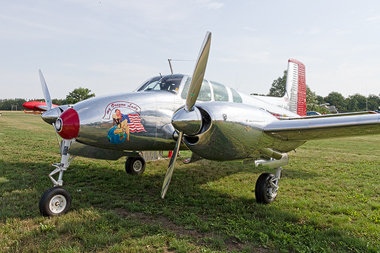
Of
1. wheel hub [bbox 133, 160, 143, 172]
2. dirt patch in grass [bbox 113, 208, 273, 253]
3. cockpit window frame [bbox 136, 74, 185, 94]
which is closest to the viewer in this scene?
dirt patch in grass [bbox 113, 208, 273, 253]

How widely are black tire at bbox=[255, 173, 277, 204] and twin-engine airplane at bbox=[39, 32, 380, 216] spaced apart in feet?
0.07

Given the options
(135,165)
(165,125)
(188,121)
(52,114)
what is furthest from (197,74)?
(135,165)

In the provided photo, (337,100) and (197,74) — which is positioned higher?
(337,100)

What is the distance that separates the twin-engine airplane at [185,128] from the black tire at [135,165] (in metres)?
2.15

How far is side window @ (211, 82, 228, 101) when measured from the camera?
6.73 meters

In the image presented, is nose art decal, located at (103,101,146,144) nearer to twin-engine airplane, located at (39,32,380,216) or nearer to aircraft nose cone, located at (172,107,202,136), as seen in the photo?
twin-engine airplane, located at (39,32,380,216)

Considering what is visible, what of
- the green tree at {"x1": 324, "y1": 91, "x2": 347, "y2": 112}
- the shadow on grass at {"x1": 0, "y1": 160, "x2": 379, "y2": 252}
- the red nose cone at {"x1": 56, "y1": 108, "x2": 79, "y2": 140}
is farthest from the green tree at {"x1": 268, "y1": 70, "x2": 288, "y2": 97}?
the red nose cone at {"x1": 56, "y1": 108, "x2": 79, "y2": 140}

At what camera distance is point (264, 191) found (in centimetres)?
569

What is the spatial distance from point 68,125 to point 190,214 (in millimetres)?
2829

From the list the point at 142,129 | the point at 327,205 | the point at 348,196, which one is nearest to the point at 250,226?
the point at 327,205

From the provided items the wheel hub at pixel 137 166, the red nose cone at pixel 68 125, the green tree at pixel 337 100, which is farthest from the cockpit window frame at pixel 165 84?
the green tree at pixel 337 100

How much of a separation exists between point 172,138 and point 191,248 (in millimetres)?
2642

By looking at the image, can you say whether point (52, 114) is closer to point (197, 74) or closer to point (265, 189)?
point (197, 74)

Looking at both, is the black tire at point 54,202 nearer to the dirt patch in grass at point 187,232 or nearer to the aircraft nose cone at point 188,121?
the dirt patch in grass at point 187,232
